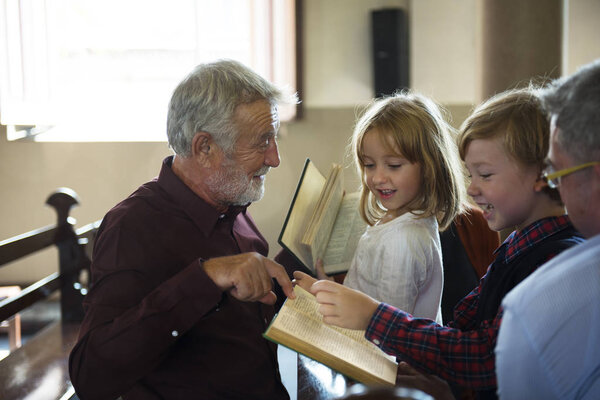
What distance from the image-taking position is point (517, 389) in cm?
100

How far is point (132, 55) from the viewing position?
5.71m

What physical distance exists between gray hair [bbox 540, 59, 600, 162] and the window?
4503 millimetres

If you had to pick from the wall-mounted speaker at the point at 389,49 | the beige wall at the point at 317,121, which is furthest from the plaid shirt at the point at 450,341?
the wall-mounted speaker at the point at 389,49

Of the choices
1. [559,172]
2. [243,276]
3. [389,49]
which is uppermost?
[389,49]

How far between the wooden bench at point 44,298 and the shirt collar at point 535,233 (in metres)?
1.71

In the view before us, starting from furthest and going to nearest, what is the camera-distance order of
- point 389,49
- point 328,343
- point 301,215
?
point 389,49
point 301,215
point 328,343

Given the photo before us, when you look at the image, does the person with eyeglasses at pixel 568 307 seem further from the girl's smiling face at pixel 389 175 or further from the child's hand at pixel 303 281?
the girl's smiling face at pixel 389 175

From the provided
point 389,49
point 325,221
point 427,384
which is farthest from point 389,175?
point 389,49

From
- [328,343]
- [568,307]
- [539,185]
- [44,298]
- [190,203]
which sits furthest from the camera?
[44,298]

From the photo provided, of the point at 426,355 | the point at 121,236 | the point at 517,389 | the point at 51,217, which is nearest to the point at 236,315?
the point at 121,236

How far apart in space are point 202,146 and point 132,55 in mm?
4118

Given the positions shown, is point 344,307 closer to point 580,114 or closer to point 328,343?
point 328,343

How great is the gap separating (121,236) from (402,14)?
4.24m

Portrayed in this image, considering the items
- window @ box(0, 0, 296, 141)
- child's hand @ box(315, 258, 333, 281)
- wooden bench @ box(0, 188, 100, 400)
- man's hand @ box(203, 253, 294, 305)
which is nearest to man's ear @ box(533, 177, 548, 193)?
man's hand @ box(203, 253, 294, 305)
